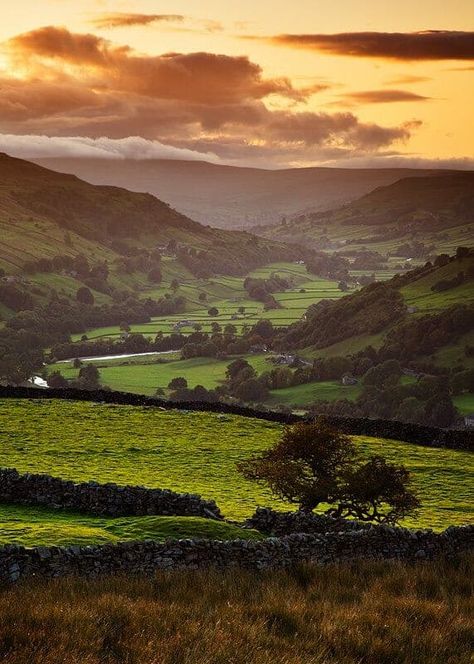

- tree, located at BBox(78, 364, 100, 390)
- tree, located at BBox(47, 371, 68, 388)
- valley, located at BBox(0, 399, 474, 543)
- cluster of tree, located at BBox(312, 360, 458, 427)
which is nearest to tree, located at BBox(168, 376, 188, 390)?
tree, located at BBox(78, 364, 100, 390)

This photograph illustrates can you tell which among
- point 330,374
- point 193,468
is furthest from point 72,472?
point 330,374

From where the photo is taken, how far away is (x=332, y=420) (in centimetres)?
5269

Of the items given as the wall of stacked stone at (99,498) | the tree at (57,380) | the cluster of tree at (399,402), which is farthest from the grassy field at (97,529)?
the tree at (57,380)

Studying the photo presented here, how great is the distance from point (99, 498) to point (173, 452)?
14.2m

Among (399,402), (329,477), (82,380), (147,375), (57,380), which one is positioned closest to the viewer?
(329,477)

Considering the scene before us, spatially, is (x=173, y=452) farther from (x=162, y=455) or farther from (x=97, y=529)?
(x=97, y=529)

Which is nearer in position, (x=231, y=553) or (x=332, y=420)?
(x=231, y=553)

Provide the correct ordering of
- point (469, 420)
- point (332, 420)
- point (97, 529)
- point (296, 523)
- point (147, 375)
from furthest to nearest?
point (147, 375) → point (469, 420) → point (332, 420) → point (296, 523) → point (97, 529)

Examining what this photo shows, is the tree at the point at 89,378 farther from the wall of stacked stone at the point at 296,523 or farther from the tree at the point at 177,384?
the wall of stacked stone at the point at 296,523

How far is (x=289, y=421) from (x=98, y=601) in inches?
1425

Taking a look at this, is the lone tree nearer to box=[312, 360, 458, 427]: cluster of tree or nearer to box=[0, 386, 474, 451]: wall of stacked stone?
box=[0, 386, 474, 451]: wall of stacked stone

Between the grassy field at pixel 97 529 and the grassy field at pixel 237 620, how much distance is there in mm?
3506

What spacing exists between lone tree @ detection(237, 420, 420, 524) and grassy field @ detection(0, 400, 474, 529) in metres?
1.97

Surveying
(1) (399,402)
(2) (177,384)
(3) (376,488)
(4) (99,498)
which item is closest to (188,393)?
(2) (177,384)
